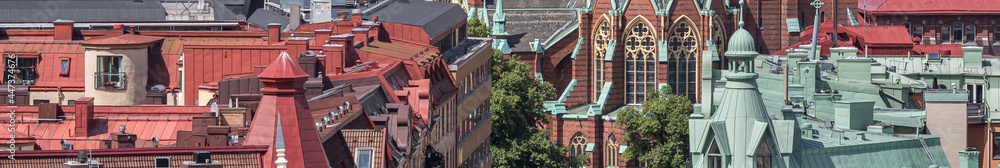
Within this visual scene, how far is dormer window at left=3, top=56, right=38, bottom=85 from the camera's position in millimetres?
78312

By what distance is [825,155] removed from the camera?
245 feet

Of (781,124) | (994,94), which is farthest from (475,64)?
(781,124)

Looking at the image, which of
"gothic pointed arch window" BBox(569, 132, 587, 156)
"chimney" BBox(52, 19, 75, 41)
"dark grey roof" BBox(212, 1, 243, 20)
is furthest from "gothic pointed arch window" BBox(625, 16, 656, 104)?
"chimney" BBox(52, 19, 75, 41)

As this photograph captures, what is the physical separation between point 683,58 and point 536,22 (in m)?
9.89

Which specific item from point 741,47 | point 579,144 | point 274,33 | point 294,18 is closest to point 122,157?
point 741,47

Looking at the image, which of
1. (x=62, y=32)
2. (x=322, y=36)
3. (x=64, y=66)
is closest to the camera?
(x=64, y=66)

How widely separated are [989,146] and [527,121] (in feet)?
129

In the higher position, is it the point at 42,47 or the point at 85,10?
the point at 85,10

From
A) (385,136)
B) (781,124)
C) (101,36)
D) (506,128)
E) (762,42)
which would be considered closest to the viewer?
(385,136)

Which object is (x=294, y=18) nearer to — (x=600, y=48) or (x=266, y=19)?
(x=266, y=19)

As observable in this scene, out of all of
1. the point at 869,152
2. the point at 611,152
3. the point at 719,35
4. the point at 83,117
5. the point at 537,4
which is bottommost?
the point at 611,152

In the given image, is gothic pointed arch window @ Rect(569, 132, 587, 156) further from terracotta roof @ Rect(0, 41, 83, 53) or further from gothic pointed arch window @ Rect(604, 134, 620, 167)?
terracotta roof @ Rect(0, 41, 83, 53)

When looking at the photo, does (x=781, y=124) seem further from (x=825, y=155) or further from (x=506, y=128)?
(x=506, y=128)

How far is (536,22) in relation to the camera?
159250mm
